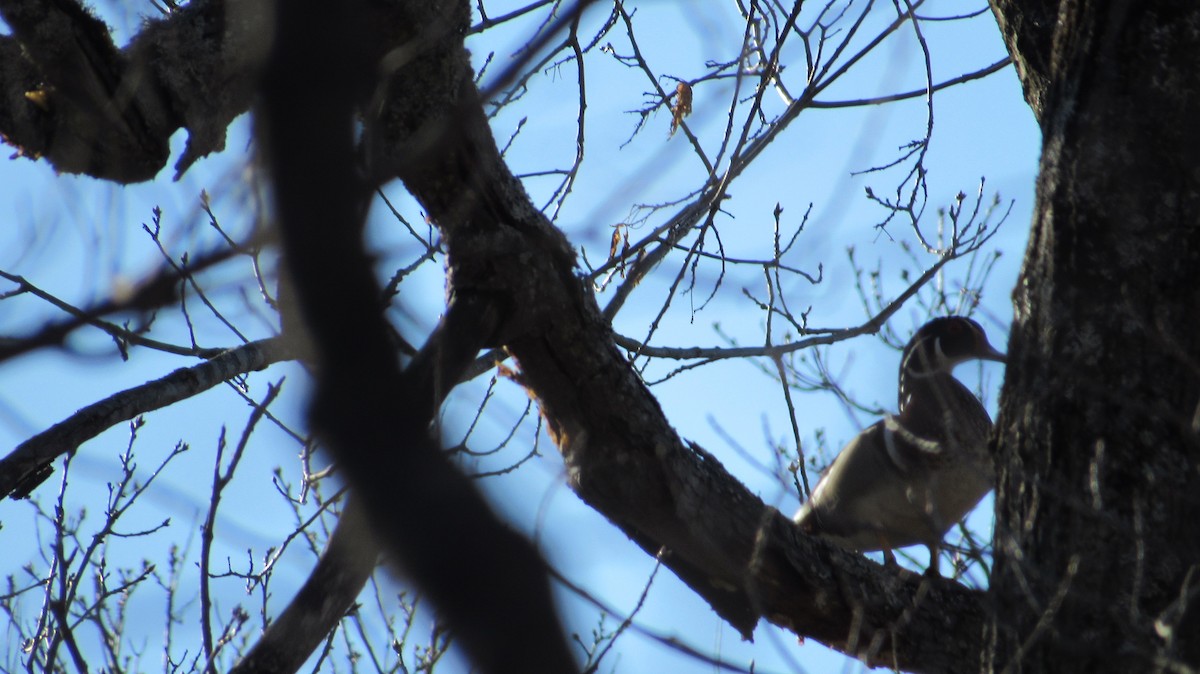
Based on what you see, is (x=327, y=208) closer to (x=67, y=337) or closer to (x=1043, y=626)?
(x=67, y=337)

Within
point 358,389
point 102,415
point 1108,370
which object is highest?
point 1108,370

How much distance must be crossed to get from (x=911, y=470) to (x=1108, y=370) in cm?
195

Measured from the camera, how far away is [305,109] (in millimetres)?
1004

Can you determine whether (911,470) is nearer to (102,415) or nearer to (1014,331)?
(1014,331)

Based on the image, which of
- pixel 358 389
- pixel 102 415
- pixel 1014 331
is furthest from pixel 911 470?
pixel 358 389

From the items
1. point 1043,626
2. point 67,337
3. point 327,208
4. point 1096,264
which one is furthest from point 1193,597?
point 67,337

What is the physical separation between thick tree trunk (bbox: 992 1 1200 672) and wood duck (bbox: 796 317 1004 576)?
1.55 metres

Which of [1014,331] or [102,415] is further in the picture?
[102,415]

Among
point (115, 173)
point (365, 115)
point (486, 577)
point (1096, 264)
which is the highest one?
point (1096, 264)

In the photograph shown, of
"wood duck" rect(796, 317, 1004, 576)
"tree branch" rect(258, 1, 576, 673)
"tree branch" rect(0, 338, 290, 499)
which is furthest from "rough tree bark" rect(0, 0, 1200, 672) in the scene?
"wood duck" rect(796, 317, 1004, 576)

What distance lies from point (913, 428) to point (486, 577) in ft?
11.8

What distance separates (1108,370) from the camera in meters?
2.17

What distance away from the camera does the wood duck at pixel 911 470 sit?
3.97 meters

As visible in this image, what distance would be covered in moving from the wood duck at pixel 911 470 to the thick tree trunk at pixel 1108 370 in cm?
155
